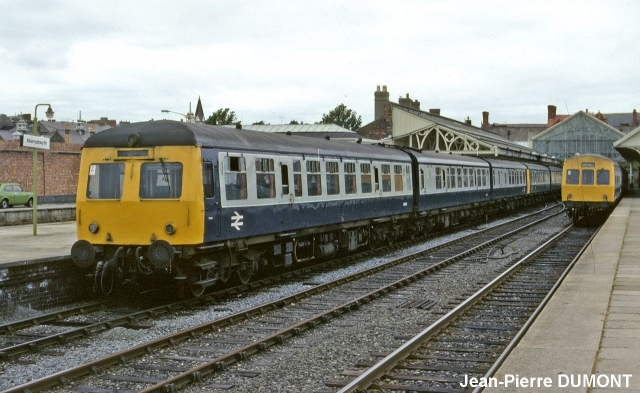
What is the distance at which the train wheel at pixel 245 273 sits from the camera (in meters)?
13.9

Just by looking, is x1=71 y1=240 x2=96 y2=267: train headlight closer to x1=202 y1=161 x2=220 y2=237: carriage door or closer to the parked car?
x1=202 y1=161 x2=220 y2=237: carriage door

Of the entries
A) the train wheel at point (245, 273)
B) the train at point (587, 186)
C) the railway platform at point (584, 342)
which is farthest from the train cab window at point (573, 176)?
the train wheel at point (245, 273)

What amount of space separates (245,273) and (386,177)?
7561 millimetres

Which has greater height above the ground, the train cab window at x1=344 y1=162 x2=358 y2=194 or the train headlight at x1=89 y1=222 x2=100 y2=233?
the train cab window at x1=344 y1=162 x2=358 y2=194

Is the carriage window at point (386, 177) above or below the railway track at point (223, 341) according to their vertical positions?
above

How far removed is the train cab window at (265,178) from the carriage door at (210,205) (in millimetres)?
1601

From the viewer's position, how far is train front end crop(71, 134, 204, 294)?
11.7m

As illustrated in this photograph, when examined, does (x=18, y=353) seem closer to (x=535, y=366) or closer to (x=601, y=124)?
(x=535, y=366)

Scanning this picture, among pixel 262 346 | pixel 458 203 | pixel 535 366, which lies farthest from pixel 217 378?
pixel 458 203

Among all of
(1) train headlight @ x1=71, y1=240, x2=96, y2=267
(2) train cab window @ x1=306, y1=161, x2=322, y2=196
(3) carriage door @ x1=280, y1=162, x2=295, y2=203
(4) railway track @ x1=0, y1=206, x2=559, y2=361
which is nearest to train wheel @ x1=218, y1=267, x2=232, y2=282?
(4) railway track @ x1=0, y1=206, x2=559, y2=361

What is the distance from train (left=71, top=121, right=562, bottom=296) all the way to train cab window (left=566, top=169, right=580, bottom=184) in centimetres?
1469

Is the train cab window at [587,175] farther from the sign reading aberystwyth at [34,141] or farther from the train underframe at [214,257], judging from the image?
the sign reading aberystwyth at [34,141]

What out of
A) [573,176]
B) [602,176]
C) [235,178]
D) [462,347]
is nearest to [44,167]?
[573,176]

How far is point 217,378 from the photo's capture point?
784 centimetres
